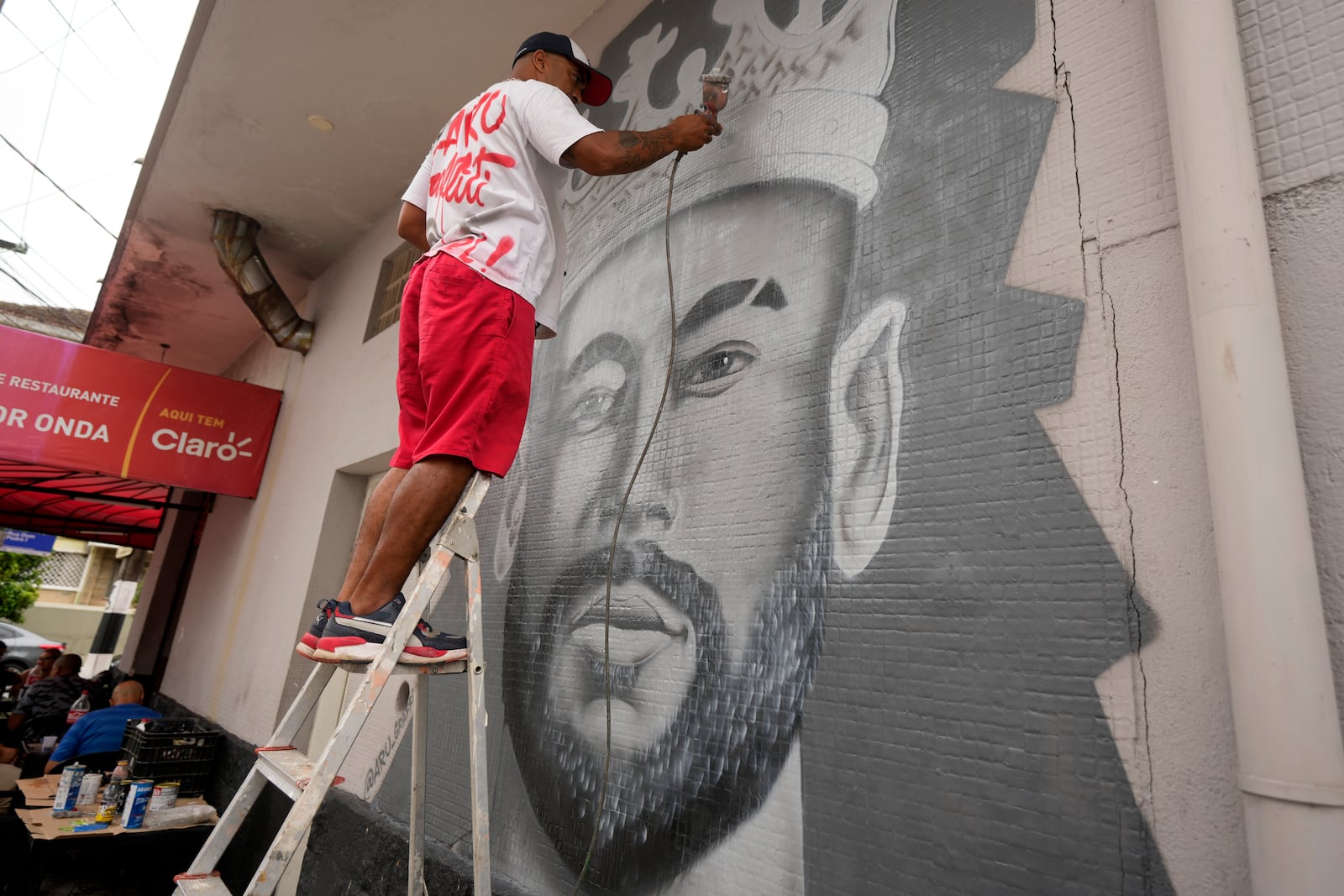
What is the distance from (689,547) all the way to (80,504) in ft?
39.1

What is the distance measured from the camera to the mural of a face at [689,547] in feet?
6.15

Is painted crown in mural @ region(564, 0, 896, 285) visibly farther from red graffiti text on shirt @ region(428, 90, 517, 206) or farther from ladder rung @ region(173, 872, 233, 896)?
ladder rung @ region(173, 872, 233, 896)

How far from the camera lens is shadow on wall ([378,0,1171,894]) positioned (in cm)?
141

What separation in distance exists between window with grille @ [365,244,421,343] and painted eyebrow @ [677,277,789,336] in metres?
3.37

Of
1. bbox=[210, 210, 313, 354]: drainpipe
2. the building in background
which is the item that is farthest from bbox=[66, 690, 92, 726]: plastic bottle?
the building in background

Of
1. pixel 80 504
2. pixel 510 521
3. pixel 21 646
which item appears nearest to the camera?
pixel 510 521

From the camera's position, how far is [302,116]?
194 inches

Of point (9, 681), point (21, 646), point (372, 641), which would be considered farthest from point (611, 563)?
point (21, 646)

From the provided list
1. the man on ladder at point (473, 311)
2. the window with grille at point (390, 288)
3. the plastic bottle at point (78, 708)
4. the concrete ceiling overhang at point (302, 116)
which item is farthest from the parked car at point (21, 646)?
the man on ladder at point (473, 311)

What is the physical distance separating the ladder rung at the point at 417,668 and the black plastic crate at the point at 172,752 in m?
3.87

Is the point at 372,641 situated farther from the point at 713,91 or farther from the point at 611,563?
the point at 713,91

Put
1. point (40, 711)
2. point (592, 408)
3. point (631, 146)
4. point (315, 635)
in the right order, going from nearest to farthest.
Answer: point (315, 635), point (631, 146), point (592, 408), point (40, 711)

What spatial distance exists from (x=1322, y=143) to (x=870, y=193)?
96cm

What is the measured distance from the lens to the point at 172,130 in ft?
17.0
